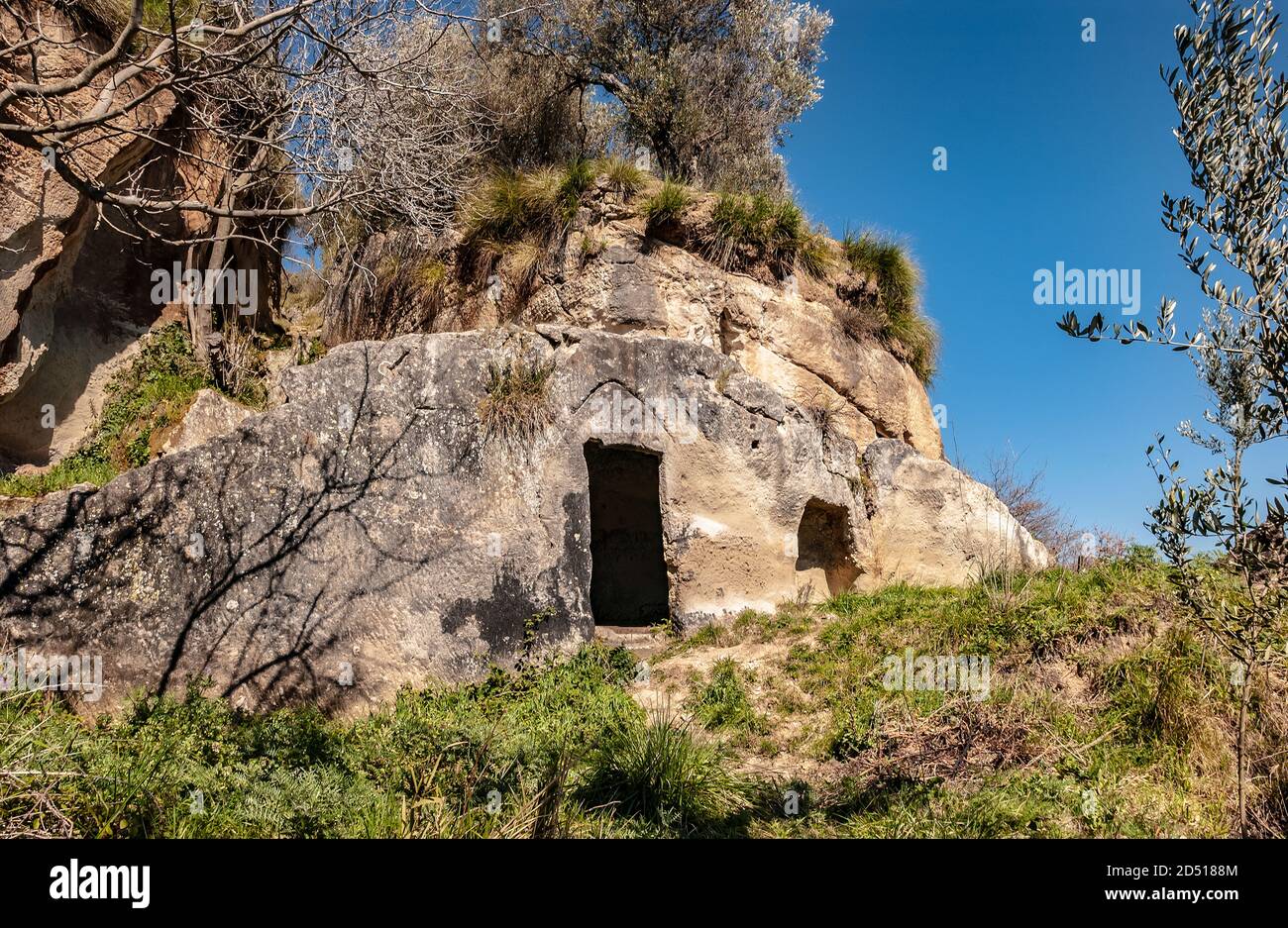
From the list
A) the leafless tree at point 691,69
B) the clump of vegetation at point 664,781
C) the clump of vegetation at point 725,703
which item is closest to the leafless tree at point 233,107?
the leafless tree at point 691,69

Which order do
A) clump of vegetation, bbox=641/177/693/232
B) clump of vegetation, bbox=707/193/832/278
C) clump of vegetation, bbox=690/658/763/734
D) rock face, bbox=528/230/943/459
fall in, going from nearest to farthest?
clump of vegetation, bbox=690/658/763/734
rock face, bbox=528/230/943/459
clump of vegetation, bbox=641/177/693/232
clump of vegetation, bbox=707/193/832/278

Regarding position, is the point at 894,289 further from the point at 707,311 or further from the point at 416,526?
the point at 416,526

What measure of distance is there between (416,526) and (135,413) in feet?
14.7

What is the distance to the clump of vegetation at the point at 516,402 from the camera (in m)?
8.38

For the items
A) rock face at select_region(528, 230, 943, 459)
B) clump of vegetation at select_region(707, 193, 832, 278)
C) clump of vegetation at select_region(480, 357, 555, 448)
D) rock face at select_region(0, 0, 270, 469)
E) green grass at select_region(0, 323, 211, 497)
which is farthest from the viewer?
clump of vegetation at select_region(707, 193, 832, 278)

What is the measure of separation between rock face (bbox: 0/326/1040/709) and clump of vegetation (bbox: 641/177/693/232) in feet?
7.80

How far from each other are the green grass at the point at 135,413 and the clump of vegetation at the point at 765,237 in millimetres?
6999

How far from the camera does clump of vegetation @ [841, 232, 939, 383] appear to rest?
12641mm

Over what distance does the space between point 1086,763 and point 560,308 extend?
7.61 metres

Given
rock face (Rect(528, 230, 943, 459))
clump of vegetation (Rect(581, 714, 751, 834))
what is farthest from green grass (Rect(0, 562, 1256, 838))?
rock face (Rect(528, 230, 943, 459))

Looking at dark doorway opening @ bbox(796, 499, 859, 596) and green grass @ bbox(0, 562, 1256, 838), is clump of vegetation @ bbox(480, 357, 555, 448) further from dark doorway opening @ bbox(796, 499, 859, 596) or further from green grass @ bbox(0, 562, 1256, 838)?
dark doorway opening @ bbox(796, 499, 859, 596)

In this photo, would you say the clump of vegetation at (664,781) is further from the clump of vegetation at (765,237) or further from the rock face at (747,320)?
the clump of vegetation at (765,237)

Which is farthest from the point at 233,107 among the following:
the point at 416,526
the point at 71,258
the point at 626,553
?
the point at 626,553

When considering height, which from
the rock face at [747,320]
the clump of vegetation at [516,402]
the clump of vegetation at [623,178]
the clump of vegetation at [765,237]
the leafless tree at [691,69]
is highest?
the leafless tree at [691,69]
